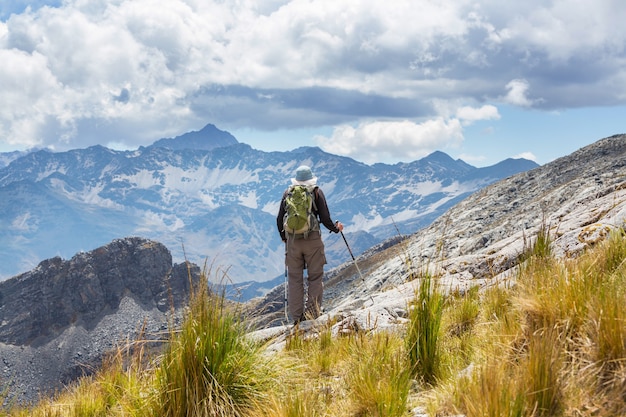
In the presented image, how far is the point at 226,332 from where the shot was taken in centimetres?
493

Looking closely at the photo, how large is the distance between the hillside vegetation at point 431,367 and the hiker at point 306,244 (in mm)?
4651

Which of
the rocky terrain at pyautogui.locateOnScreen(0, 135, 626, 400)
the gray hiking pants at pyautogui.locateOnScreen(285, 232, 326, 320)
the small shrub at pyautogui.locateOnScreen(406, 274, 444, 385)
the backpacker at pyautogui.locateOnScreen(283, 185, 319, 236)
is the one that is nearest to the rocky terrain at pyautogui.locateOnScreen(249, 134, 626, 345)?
the rocky terrain at pyautogui.locateOnScreen(0, 135, 626, 400)

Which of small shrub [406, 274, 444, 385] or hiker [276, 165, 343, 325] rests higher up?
hiker [276, 165, 343, 325]

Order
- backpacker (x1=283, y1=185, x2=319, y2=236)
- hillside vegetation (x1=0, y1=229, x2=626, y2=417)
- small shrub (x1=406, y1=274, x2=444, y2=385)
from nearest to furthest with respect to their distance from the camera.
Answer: hillside vegetation (x1=0, y1=229, x2=626, y2=417)
small shrub (x1=406, y1=274, x2=444, y2=385)
backpacker (x1=283, y1=185, x2=319, y2=236)

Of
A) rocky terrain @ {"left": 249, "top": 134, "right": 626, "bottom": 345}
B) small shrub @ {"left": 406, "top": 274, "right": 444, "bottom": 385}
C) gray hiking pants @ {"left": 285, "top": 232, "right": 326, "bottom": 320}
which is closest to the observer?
small shrub @ {"left": 406, "top": 274, "right": 444, "bottom": 385}

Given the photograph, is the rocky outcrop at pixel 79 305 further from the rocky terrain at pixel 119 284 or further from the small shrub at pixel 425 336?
the small shrub at pixel 425 336

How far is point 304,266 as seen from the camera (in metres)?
11.7

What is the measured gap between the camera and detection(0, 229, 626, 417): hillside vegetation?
3.43 meters

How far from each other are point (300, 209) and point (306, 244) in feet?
3.34

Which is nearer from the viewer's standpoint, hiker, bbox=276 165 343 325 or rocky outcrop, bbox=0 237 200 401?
hiker, bbox=276 165 343 325

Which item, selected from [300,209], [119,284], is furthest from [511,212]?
[119,284]

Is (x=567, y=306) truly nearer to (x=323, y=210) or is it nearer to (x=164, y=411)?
(x=164, y=411)

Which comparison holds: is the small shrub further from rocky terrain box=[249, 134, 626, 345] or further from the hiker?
rocky terrain box=[249, 134, 626, 345]

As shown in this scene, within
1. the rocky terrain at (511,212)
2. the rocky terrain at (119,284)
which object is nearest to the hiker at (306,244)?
the rocky terrain at (511,212)
